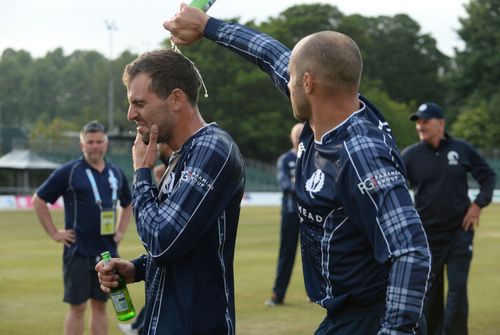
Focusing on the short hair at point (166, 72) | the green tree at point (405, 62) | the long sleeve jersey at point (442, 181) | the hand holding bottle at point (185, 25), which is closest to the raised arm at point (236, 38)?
the hand holding bottle at point (185, 25)

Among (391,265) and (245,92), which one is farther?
(245,92)

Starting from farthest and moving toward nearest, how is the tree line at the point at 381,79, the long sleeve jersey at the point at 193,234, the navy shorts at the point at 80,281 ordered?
the tree line at the point at 381,79, the navy shorts at the point at 80,281, the long sleeve jersey at the point at 193,234

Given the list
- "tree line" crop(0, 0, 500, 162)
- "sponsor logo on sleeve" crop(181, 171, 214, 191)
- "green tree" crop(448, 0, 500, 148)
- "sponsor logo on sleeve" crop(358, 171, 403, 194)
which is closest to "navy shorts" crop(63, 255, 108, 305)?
"sponsor logo on sleeve" crop(181, 171, 214, 191)

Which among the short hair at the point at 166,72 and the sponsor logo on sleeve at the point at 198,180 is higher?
the short hair at the point at 166,72

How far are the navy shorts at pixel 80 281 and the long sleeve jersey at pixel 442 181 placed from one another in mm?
3527

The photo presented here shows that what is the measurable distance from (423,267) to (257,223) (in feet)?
82.7

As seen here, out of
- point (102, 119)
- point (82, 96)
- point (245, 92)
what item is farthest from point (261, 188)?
point (82, 96)

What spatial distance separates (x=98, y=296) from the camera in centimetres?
890

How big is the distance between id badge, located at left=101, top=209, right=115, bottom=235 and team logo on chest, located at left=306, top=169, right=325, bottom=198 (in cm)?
572

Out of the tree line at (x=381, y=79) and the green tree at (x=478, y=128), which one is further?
the tree line at (x=381, y=79)

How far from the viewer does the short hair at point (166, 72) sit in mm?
3959

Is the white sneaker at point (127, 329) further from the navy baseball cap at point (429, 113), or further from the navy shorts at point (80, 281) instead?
the navy baseball cap at point (429, 113)

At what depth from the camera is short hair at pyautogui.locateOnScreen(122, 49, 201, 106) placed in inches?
156

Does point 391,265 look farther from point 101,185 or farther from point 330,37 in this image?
point 101,185
